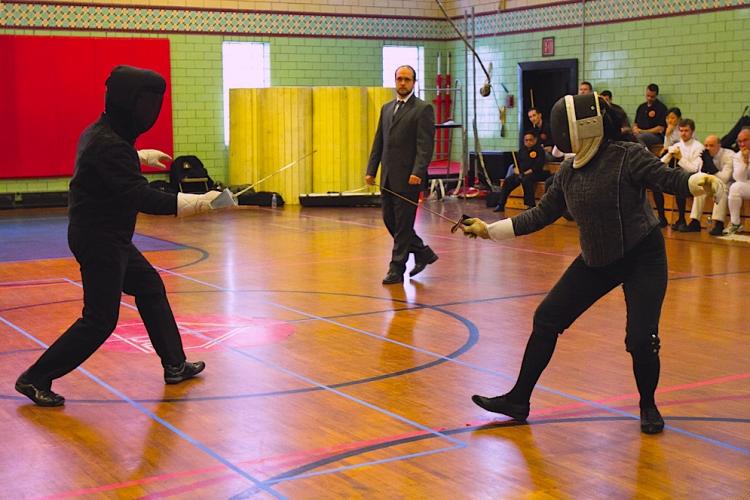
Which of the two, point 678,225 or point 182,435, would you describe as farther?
point 678,225

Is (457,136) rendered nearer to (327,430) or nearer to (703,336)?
(703,336)

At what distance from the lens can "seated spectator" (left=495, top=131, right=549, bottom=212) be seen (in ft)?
52.1

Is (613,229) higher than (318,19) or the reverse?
the reverse

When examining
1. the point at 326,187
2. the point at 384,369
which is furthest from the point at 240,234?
the point at 384,369

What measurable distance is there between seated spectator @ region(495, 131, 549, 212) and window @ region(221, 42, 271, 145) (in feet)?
19.0

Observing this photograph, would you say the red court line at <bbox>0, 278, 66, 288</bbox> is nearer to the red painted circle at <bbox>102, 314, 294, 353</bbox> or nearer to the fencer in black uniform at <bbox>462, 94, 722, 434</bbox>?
the red painted circle at <bbox>102, 314, 294, 353</bbox>

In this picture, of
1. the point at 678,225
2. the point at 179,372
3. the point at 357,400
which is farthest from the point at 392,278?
the point at 678,225

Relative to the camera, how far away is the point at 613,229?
4.60 metres

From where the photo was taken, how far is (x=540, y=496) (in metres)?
3.95

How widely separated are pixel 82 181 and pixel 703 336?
3.98 m

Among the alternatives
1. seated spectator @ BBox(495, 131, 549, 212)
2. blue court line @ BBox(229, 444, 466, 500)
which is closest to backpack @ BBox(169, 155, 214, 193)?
seated spectator @ BBox(495, 131, 549, 212)

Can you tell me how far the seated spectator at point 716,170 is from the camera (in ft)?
41.2

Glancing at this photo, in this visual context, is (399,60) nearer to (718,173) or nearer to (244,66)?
(244,66)

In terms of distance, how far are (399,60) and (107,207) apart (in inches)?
655
